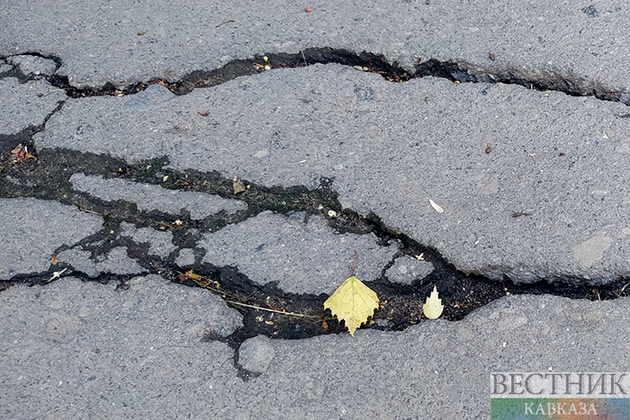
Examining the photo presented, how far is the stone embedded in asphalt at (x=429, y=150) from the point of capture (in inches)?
81.4

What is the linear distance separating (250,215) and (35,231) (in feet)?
2.54

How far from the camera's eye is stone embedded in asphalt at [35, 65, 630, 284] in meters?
2.07

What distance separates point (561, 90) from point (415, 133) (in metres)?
0.68

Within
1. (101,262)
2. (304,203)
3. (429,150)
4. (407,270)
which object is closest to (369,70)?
(429,150)

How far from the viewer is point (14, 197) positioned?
229cm

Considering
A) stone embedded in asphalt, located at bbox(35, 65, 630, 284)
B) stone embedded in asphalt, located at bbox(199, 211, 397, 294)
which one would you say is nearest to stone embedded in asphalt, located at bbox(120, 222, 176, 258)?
stone embedded in asphalt, located at bbox(199, 211, 397, 294)

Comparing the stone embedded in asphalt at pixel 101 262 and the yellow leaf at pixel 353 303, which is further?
the stone embedded in asphalt at pixel 101 262

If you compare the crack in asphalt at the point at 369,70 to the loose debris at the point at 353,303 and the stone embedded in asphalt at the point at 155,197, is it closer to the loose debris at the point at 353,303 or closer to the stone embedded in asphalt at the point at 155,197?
the stone embedded in asphalt at the point at 155,197

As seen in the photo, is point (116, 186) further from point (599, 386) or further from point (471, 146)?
point (599, 386)

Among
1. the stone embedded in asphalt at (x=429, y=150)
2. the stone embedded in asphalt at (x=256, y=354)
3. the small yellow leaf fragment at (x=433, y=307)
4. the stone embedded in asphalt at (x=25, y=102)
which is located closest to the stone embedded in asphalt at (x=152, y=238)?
the stone embedded in asphalt at (x=429, y=150)

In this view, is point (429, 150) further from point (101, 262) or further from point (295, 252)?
point (101, 262)

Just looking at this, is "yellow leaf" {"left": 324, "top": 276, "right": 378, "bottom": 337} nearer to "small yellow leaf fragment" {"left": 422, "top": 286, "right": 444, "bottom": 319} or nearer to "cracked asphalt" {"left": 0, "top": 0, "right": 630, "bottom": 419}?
"cracked asphalt" {"left": 0, "top": 0, "right": 630, "bottom": 419}

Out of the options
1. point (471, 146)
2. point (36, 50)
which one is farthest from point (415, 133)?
point (36, 50)
